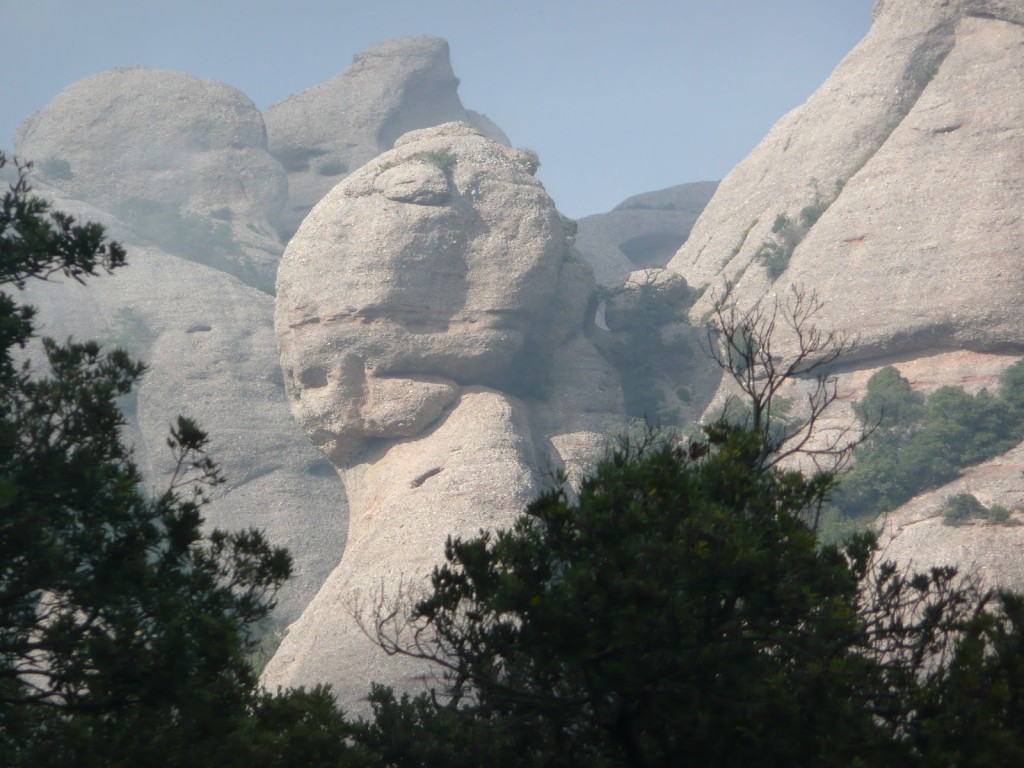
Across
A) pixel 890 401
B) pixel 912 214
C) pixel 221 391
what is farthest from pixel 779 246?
pixel 221 391

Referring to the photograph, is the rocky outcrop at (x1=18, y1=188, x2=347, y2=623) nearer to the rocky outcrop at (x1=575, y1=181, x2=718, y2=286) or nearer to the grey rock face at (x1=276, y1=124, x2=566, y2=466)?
the grey rock face at (x1=276, y1=124, x2=566, y2=466)

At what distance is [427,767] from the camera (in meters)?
10.9

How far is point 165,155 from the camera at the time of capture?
65.4 metres

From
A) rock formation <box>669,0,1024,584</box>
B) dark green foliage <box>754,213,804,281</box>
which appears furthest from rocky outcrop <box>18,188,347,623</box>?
dark green foliage <box>754,213,804,281</box>

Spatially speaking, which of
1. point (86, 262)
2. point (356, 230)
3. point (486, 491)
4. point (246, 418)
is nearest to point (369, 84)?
point (246, 418)

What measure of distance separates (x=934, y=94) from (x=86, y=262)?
3623cm

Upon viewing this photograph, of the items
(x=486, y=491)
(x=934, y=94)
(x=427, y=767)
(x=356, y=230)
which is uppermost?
(x=934, y=94)

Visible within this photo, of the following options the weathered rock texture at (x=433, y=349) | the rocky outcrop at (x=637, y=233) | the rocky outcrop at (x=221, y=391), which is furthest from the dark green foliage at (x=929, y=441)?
the rocky outcrop at (x=637, y=233)

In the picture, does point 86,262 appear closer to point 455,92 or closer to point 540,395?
point 540,395

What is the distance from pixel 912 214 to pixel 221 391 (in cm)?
2793

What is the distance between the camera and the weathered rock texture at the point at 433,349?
1229 inches

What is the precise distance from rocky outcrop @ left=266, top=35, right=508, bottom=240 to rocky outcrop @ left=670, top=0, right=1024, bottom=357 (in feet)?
106

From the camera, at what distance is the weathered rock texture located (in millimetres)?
31219

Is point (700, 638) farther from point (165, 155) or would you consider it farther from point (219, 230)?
point (165, 155)
